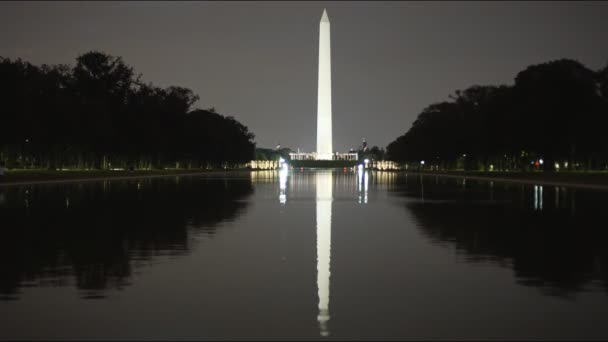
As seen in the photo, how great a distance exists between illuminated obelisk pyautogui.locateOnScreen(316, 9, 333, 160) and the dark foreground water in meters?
101

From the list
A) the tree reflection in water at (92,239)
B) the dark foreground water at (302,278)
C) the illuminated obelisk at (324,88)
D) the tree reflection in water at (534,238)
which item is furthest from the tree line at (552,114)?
the dark foreground water at (302,278)

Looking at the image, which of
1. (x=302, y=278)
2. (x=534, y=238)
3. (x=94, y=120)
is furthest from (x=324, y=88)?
(x=302, y=278)

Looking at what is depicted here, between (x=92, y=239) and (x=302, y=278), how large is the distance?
668cm

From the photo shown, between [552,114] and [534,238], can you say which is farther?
[552,114]

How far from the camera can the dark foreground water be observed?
8.21 meters

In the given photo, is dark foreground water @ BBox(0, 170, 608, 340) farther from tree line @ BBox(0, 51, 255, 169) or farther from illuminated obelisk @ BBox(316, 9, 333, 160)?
illuminated obelisk @ BBox(316, 9, 333, 160)

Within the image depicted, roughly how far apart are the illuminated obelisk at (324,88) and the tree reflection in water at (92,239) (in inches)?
3712

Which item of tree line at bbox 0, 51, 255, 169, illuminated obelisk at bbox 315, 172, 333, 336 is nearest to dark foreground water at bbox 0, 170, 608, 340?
illuminated obelisk at bbox 315, 172, 333, 336

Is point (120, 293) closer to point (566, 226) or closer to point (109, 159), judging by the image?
point (566, 226)

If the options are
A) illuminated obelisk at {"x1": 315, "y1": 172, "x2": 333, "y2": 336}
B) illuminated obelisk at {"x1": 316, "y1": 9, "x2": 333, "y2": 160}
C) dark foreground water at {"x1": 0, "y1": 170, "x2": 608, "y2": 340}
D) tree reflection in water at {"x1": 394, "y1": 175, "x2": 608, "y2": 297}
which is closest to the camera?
dark foreground water at {"x1": 0, "y1": 170, "x2": 608, "y2": 340}

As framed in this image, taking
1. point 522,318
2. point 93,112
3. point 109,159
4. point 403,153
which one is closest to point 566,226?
point 522,318

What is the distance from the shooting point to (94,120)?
7931 cm

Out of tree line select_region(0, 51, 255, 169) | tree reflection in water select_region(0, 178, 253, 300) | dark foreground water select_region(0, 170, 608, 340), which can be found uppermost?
tree line select_region(0, 51, 255, 169)

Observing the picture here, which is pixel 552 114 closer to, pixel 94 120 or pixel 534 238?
pixel 94 120
